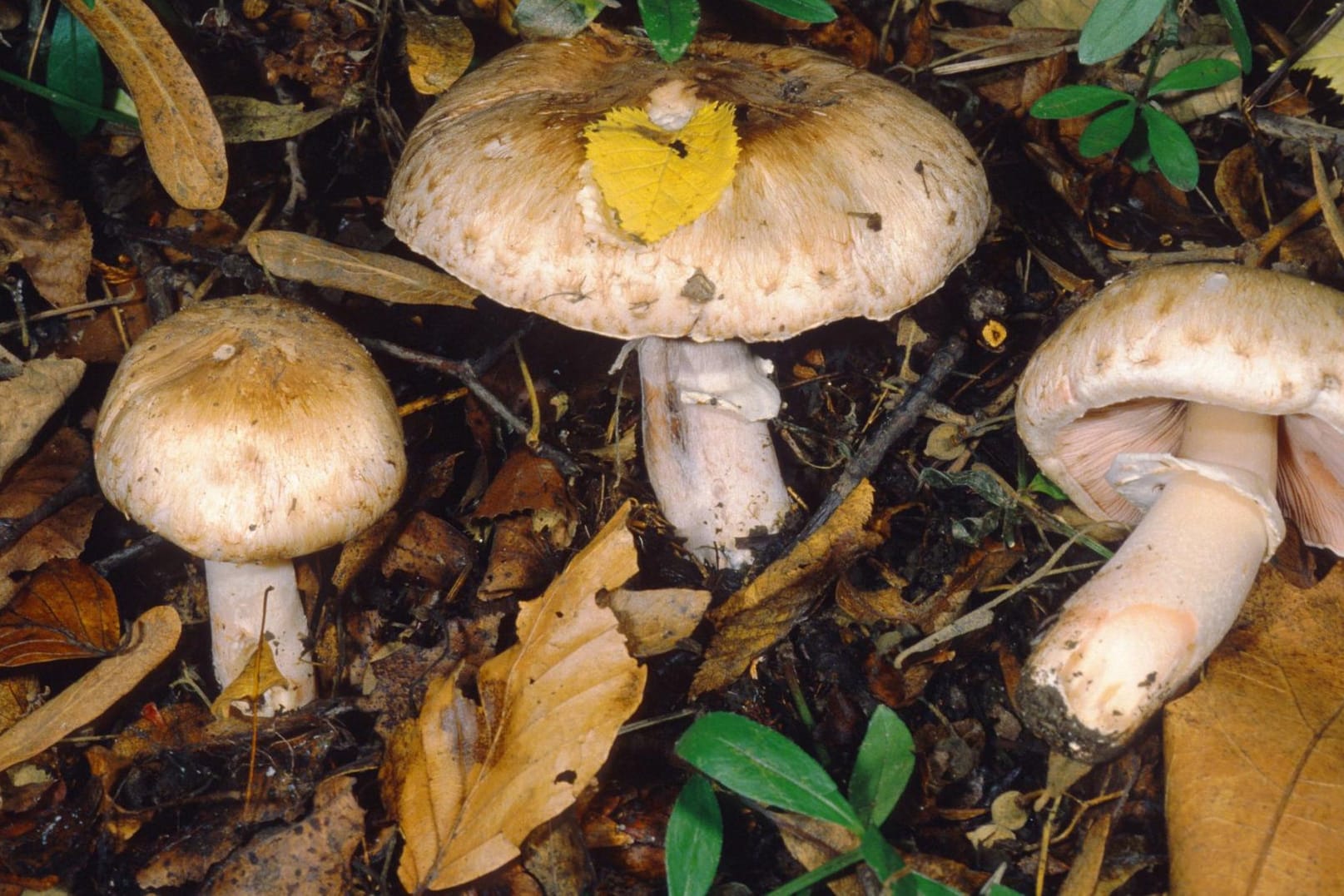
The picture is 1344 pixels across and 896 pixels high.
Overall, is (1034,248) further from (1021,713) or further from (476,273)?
(476,273)

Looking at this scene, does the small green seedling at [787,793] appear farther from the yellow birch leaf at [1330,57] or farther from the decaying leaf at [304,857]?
the yellow birch leaf at [1330,57]

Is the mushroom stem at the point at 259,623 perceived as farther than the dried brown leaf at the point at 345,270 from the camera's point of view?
No

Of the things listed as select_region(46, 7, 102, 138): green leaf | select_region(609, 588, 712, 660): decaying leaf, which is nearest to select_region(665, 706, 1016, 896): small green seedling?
select_region(609, 588, 712, 660): decaying leaf

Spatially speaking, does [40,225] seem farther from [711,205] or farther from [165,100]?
[711,205]

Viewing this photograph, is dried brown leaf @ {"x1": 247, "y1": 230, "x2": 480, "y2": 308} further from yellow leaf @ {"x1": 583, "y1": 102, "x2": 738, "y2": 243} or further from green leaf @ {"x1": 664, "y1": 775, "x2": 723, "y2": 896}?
green leaf @ {"x1": 664, "y1": 775, "x2": 723, "y2": 896}

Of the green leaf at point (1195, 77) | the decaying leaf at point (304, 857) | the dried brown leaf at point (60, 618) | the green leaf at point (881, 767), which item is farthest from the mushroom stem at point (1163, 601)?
the dried brown leaf at point (60, 618)

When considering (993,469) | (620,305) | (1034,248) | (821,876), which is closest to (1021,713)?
(821,876)
